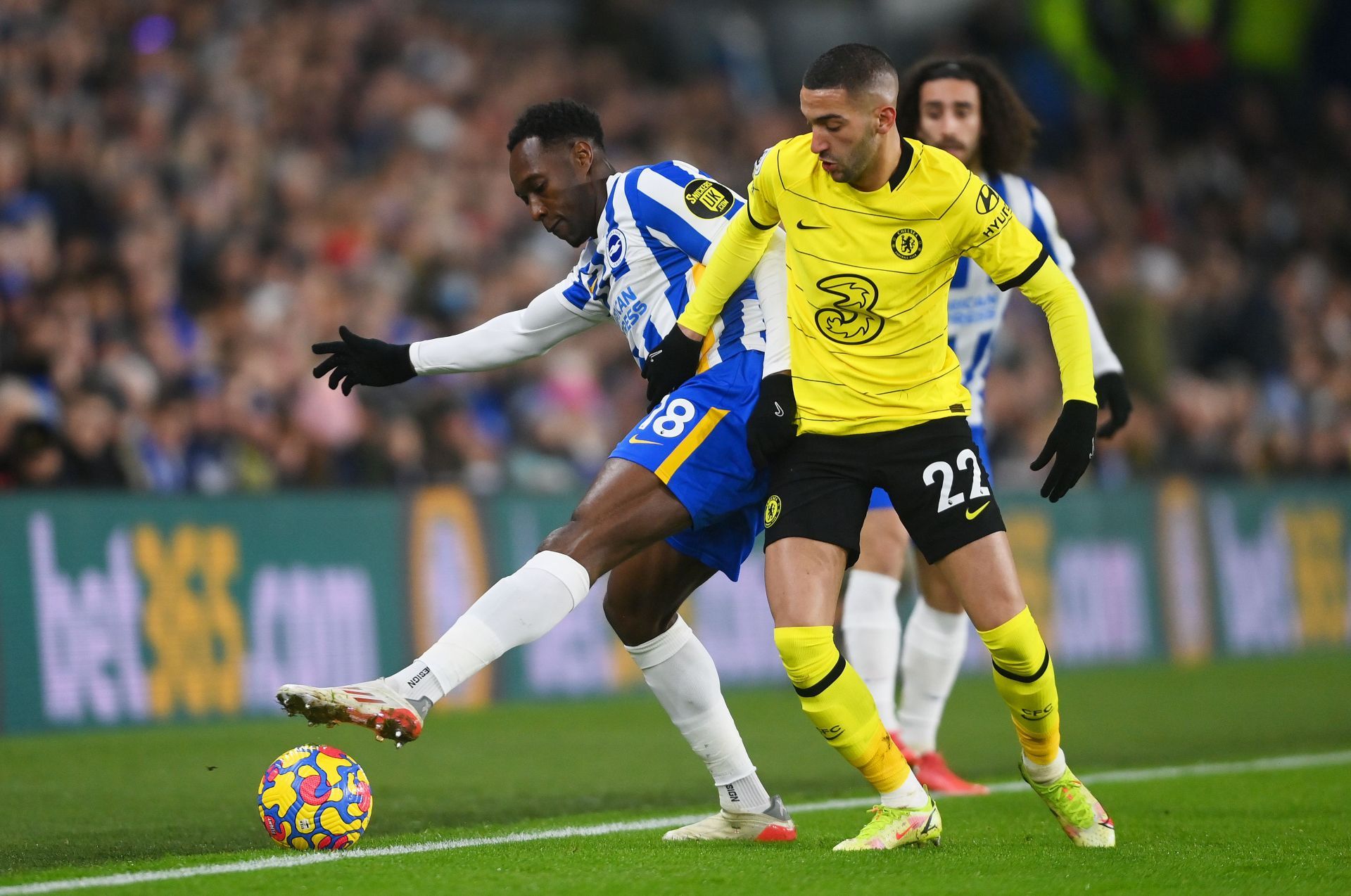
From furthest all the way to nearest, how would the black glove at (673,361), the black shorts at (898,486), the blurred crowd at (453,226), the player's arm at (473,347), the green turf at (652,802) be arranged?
the blurred crowd at (453,226) < the player's arm at (473,347) < the black glove at (673,361) < the black shorts at (898,486) < the green turf at (652,802)

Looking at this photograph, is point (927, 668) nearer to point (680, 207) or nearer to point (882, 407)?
point (882, 407)

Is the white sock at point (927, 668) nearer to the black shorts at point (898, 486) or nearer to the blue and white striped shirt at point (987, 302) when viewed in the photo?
the blue and white striped shirt at point (987, 302)

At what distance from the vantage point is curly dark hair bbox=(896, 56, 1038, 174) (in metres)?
7.49

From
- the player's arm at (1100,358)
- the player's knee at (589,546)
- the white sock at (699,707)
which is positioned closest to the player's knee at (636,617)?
the white sock at (699,707)

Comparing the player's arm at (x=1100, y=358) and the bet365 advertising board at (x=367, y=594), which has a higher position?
the player's arm at (x=1100, y=358)

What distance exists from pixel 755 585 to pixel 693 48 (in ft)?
33.5

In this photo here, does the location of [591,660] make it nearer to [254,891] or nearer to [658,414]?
[658,414]

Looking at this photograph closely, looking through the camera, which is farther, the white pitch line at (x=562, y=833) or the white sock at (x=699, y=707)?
the white sock at (x=699, y=707)

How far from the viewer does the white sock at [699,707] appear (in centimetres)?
599

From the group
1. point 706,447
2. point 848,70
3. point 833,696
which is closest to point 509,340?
point 706,447

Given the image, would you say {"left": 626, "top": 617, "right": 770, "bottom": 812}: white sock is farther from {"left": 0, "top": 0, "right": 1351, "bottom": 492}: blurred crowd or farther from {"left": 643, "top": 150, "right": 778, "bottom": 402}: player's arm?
{"left": 0, "top": 0, "right": 1351, "bottom": 492}: blurred crowd

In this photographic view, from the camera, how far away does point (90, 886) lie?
15.8 ft

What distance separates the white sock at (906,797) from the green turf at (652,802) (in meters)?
0.17

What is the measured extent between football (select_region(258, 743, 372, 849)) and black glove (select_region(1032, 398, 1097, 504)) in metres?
2.27
